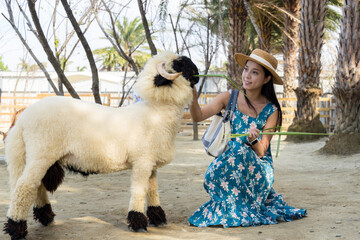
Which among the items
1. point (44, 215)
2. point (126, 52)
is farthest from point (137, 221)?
point (126, 52)

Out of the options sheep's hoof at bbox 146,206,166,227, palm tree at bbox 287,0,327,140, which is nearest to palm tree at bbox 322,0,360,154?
palm tree at bbox 287,0,327,140

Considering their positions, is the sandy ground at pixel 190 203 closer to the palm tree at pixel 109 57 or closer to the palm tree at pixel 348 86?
the palm tree at pixel 348 86

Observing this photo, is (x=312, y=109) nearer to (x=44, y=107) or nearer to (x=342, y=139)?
(x=342, y=139)

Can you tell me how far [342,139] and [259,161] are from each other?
19.0 ft

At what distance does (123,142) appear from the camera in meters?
3.31

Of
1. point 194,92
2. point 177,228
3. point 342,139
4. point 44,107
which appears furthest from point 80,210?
point 342,139

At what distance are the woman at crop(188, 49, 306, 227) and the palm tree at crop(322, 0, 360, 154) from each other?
5424 mm

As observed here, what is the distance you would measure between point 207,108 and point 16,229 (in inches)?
77.4

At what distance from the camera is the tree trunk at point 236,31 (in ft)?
42.0

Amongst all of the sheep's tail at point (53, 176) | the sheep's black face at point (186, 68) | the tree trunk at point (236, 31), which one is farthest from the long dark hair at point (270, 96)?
the tree trunk at point (236, 31)

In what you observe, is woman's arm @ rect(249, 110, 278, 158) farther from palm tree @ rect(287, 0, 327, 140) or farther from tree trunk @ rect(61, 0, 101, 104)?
palm tree @ rect(287, 0, 327, 140)

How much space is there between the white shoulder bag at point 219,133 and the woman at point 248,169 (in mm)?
57

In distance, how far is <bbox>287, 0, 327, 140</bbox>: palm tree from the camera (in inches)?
461

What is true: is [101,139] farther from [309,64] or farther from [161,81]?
[309,64]
